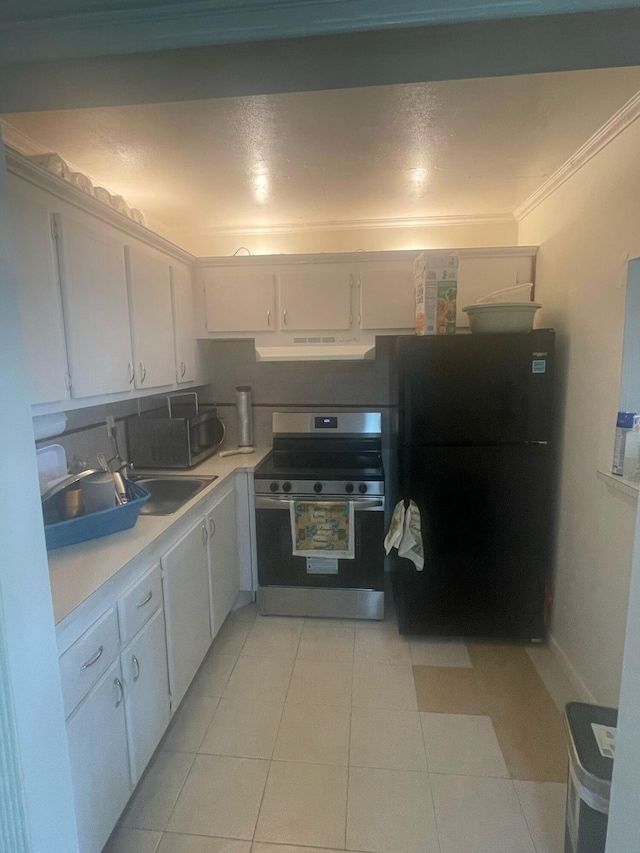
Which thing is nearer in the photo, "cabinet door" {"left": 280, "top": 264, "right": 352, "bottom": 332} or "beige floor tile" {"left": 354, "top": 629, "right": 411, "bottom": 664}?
"beige floor tile" {"left": 354, "top": 629, "right": 411, "bottom": 664}

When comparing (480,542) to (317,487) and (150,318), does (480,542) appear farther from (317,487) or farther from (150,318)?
(150,318)

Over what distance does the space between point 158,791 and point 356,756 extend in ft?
2.42

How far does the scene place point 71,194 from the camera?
1539mm

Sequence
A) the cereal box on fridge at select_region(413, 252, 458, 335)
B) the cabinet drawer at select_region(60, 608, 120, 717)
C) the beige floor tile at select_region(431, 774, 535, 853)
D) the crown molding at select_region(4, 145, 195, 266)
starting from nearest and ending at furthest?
the cabinet drawer at select_region(60, 608, 120, 717) < the crown molding at select_region(4, 145, 195, 266) < the beige floor tile at select_region(431, 774, 535, 853) < the cereal box on fridge at select_region(413, 252, 458, 335)

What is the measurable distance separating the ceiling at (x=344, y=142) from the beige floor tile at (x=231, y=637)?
2402mm

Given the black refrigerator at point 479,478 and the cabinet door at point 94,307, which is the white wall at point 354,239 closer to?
the black refrigerator at point 479,478

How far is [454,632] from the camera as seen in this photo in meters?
2.37

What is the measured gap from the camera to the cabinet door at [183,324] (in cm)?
251

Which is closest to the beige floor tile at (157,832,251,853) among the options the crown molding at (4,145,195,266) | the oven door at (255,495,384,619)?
the oven door at (255,495,384,619)

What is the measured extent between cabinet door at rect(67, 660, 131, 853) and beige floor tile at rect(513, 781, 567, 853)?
1.32 meters

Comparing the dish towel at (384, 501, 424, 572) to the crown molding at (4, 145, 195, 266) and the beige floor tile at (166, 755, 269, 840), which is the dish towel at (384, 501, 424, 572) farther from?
the crown molding at (4, 145, 195, 266)

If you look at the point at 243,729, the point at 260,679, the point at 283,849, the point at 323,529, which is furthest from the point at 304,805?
the point at 323,529

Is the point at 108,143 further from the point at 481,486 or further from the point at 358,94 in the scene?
the point at 481,486

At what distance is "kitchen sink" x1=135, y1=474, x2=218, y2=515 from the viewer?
7.26 feet
